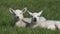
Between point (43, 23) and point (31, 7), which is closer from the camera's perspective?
point (43, 23)

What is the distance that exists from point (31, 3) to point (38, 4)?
432 mm

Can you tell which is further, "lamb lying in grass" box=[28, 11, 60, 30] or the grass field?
the grass field

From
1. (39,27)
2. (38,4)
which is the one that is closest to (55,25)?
(39,27)

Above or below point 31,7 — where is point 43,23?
above

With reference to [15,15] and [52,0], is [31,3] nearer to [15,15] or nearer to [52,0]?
[52,0]

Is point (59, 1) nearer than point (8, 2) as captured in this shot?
No

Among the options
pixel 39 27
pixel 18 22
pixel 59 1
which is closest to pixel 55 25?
pixel 39 27

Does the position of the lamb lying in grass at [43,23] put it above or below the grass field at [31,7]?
above

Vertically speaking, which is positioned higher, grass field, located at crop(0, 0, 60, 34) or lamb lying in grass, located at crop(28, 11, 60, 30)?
lamb lying in grass, located at crop(28, 11, 60, 30)

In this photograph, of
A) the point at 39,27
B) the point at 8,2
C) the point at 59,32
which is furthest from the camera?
the point at 8,2

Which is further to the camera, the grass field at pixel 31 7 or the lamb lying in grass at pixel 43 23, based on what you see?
the grass field at pixel 31 7

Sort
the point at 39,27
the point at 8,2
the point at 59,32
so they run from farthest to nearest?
the point at 8,2
the point at 39,27
the point at 59,32

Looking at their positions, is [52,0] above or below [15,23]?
below

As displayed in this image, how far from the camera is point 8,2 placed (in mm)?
18172
